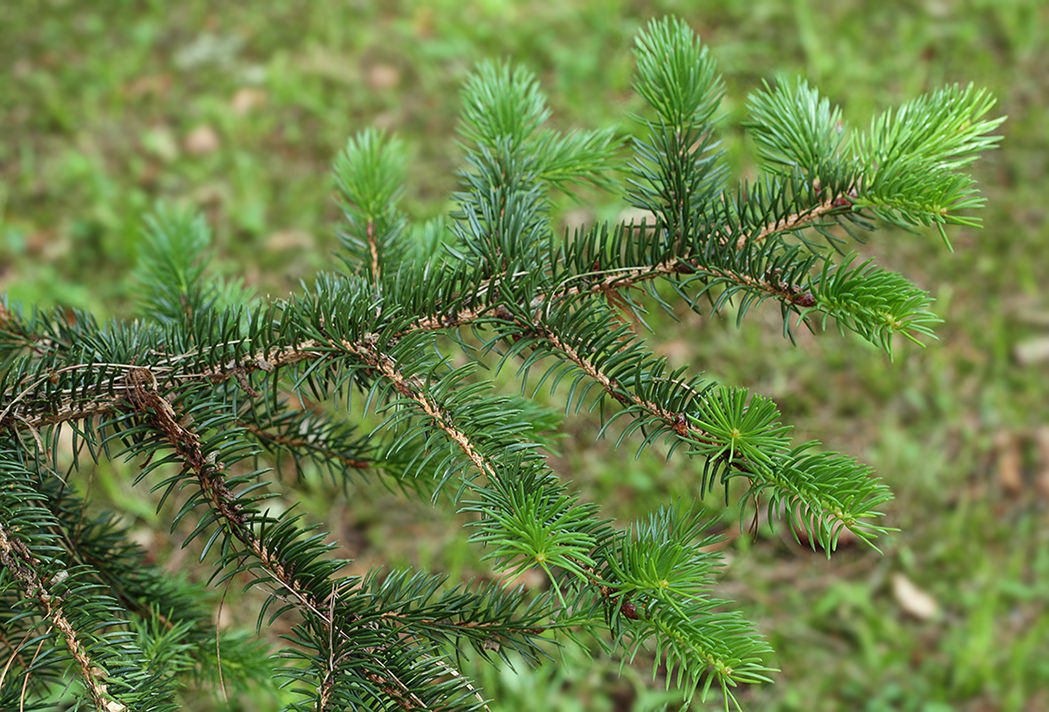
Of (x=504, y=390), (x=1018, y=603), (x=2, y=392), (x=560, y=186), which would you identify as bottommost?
(x=1018, y=603)

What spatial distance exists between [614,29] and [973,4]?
5.20ft

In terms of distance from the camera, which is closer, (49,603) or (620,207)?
(49,603)

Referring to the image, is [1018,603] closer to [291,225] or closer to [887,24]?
[887,24]

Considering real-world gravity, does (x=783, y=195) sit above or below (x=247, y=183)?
above

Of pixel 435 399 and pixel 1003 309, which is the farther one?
pixel 1003 309

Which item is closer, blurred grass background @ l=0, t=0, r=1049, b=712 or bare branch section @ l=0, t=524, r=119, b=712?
bare branch section @ l=0, t=524, r=119, b=712

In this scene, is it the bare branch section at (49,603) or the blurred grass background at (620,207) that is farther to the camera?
the blurred grass background at (620,207)

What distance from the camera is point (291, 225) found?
310 cm

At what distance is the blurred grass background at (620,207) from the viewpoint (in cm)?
219

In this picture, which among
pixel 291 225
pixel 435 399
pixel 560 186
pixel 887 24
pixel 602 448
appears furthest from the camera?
pixel 887 24

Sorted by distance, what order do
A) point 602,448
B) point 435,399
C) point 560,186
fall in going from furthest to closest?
1. point 602,448
2. point 560,186
3. point 435,399

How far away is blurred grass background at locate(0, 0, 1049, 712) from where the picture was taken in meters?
2.19

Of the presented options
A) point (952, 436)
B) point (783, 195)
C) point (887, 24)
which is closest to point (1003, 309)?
point (952, 436)

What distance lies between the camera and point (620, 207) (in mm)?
2758
